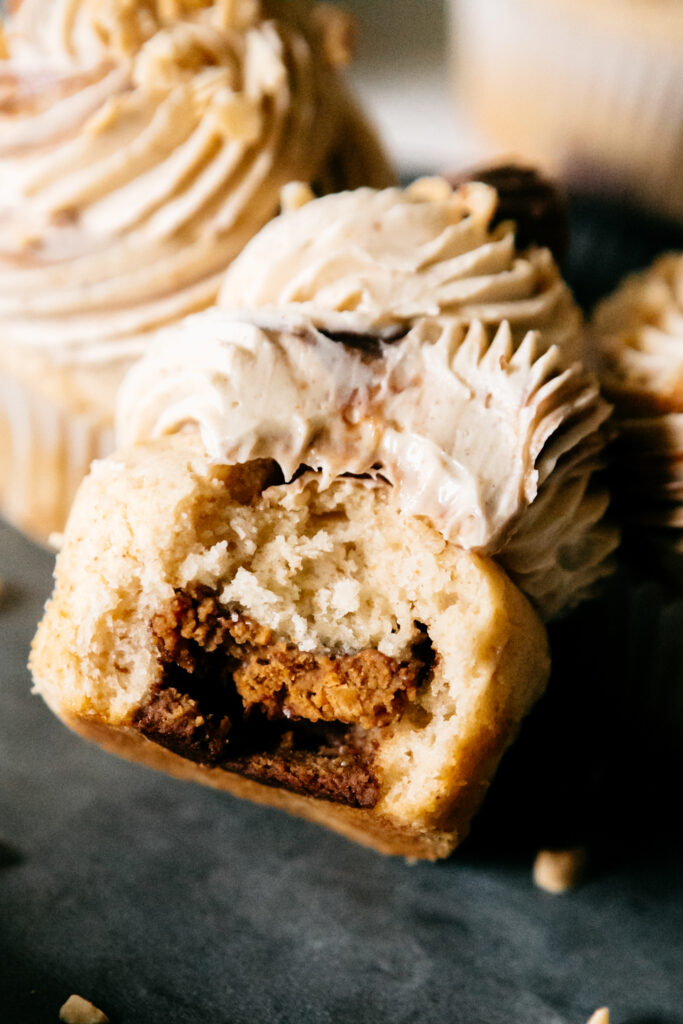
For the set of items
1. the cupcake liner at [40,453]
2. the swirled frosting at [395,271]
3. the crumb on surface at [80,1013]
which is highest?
the swirled frosting at [395,271]

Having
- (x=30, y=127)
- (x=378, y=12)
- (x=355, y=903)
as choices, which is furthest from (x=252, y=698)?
(x=378, y=12)

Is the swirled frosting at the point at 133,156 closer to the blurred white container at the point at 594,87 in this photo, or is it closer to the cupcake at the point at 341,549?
the cupcake at the point at 341,549

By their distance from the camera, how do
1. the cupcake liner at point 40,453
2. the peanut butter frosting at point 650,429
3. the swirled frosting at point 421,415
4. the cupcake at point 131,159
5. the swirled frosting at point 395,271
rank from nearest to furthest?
the swirled frosting at point 421,415
the swirled frosting at point 395,271
the peanut butter frosting at point 650,429
the cupcake at point 131,159
the cupcake liner at point 40,453

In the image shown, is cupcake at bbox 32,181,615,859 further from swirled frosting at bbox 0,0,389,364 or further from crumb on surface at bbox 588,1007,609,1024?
swirled frosting at bbox 0,0,389,364

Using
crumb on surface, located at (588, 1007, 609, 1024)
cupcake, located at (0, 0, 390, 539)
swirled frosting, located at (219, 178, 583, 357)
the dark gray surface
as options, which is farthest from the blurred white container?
crumb on surface, located at (588, 1007, 609, 1024)

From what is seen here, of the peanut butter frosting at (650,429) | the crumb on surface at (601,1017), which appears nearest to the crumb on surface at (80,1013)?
the crumb on surface at (601,1017)

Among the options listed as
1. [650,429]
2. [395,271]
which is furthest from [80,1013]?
[650,429]
